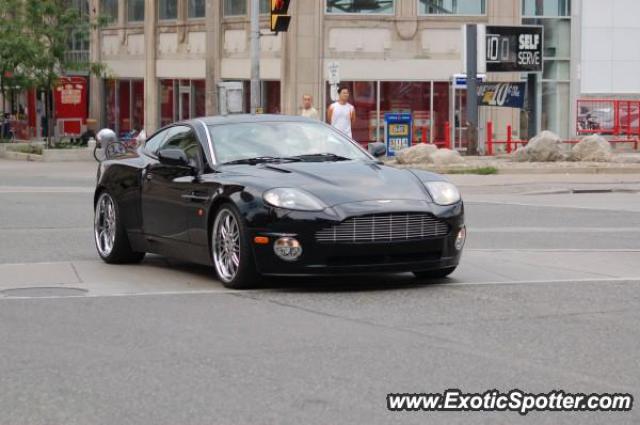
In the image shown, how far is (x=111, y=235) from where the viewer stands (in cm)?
1265

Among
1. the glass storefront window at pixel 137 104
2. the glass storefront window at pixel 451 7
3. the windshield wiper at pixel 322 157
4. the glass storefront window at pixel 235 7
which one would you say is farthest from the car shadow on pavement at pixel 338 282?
the glass storefront window at pixel 137 104

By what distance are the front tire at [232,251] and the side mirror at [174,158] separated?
90cm

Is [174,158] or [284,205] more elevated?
[174,158]

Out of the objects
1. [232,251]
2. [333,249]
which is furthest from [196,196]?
[333,249]

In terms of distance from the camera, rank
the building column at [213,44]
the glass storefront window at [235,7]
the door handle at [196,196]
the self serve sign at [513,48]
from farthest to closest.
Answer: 1. the building column at [213,44]
2. the glass storefront window at [235,7]
3. the self serve sign at [513,48]
4. the door handle at [196,196]

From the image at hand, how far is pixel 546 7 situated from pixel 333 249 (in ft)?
119

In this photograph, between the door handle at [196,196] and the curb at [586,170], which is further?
the curb at [586,170]

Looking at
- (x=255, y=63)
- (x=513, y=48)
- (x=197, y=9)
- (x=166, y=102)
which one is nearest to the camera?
(x=255, y=63)

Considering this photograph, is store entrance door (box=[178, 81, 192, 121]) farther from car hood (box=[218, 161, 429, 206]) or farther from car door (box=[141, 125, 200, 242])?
car hood (box=[218, 161, 429, 206])

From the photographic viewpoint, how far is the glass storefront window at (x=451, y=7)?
43.0 meters

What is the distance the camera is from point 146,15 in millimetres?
51312

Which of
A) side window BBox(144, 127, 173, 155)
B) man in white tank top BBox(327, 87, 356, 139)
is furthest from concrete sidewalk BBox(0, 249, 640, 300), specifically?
man in white tank top BBox(327, 87, 356, 139)

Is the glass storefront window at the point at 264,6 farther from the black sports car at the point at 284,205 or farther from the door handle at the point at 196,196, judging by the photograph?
the door handle at the point at 196,196

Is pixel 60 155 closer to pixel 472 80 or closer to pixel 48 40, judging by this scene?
pixel 48 40
